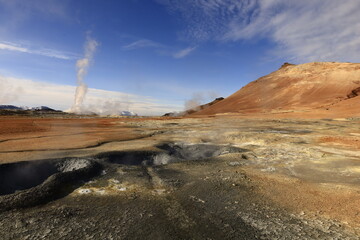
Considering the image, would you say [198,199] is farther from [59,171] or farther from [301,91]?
[301,91]

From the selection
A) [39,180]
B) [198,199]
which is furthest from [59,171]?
[198,199]

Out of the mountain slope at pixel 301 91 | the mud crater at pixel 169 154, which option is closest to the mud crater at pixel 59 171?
the mud crater at pixel 169 154

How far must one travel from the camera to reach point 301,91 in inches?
1551

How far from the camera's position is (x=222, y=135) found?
38.0ft

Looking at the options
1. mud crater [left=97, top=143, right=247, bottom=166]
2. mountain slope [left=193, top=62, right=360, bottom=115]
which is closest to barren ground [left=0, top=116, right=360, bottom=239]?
mud crater [left=97, top=143, right=247, bottom=166]

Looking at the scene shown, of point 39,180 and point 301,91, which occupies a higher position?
point 301,91

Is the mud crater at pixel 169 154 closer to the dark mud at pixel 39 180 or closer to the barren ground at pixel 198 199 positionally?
the barren ground at pixel 198 199

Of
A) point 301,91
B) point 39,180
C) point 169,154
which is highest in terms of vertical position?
point 301,91

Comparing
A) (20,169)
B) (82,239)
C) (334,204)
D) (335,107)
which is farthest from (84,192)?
(335,107)

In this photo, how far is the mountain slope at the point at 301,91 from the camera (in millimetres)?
34562

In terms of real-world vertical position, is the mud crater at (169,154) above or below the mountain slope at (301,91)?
below

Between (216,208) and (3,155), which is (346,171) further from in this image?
(3,155)

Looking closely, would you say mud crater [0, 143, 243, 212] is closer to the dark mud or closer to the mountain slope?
the dark mud

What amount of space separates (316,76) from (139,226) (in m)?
45.8
